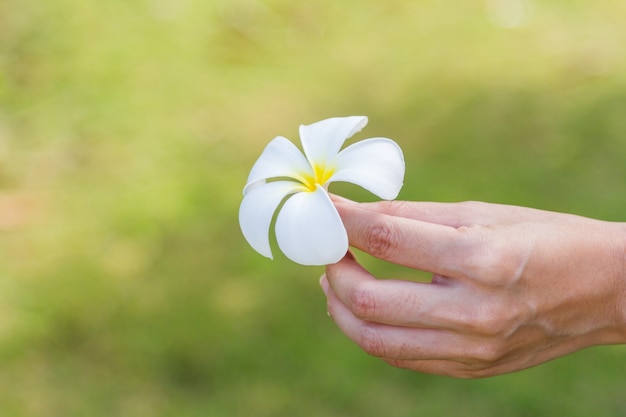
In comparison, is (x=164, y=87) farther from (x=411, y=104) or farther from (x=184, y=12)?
(x=411, y=104)

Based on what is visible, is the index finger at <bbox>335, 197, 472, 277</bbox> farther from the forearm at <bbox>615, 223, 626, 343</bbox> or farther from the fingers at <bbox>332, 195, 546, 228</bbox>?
the forearm at <bbox>615, 223, 626, 343</bbox>

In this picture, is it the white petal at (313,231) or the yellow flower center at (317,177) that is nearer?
the white petal at (313,231)

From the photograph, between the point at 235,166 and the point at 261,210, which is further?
the point at 235,166

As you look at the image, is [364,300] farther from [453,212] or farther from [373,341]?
[453,212]

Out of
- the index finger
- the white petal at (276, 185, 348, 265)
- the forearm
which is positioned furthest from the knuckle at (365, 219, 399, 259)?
the forearm

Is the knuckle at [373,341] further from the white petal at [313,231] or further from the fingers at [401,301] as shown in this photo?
the white petal at [313,231]

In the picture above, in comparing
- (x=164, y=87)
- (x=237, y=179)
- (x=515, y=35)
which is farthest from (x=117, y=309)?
(x=515, y=35)

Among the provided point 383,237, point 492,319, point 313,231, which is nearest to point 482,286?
point 492,319

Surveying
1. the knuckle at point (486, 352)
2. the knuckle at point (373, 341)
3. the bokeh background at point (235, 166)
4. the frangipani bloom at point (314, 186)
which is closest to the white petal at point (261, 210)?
the frangipani bloom at point (314, 186)
